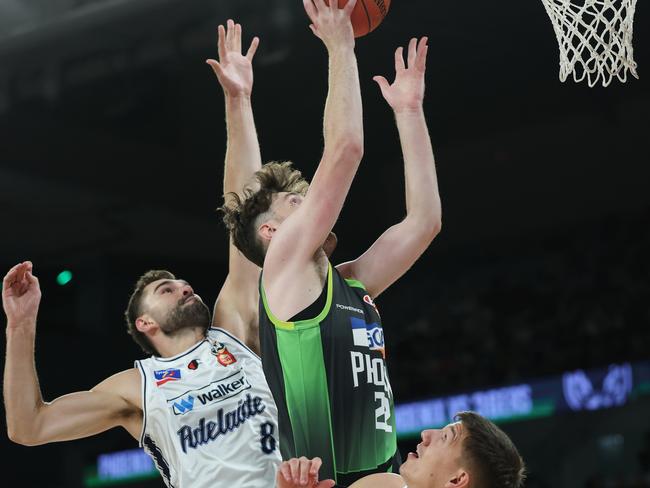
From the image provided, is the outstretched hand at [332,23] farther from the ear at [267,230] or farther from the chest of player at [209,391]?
the chest of player at [209,391]

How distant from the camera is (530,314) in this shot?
14.7 metres

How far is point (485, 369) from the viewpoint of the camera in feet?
44.6

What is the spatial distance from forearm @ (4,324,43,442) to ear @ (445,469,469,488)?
1605 mm

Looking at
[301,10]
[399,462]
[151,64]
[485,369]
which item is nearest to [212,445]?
[399,462]

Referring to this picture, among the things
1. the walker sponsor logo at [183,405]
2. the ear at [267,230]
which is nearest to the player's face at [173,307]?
the walker sponsor logo at [183,405]

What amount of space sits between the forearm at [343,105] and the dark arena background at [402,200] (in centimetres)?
675

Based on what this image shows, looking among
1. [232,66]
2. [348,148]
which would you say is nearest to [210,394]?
[348,148]

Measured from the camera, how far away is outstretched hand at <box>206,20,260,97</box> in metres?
4.35

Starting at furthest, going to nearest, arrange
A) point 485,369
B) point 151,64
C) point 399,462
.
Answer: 1. point 485,369
2. point 151,64
3. point 399,462

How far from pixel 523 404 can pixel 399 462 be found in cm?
890

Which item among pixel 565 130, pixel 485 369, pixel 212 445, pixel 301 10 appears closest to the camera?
pixel 212 445

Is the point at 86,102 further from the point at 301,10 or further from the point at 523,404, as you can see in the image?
the point at 523,404

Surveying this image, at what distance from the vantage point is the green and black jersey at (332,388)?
3.11 metres

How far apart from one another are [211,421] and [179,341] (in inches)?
15.9
